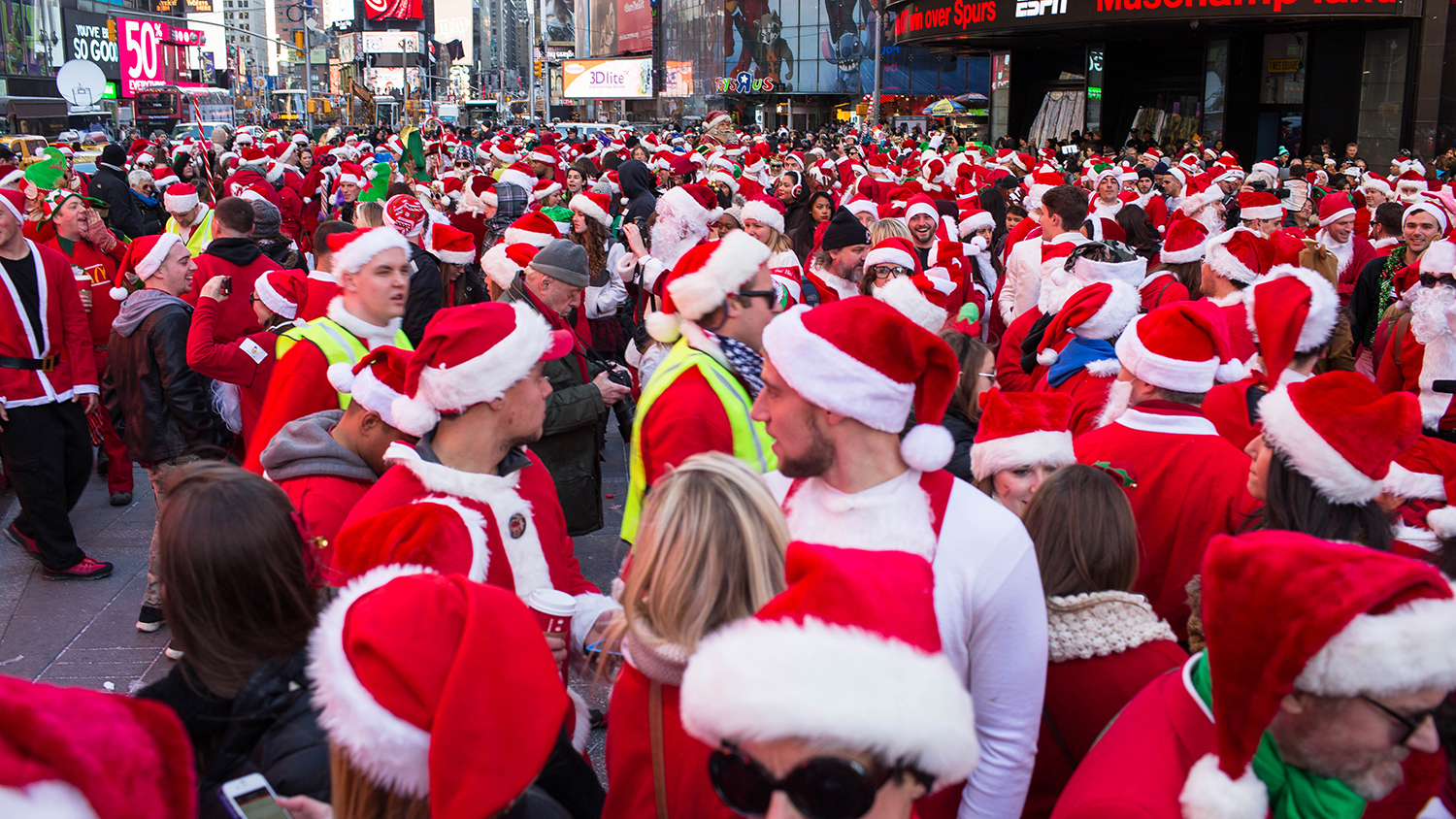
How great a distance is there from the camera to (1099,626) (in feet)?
8.01

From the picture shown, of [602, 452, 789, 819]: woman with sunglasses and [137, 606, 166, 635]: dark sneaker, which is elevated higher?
[602, 452, 789, 819]: woman with sunglasses

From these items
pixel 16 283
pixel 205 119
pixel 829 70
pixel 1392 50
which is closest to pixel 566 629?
pixel 16 283

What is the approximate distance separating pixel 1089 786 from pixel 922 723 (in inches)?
20.2

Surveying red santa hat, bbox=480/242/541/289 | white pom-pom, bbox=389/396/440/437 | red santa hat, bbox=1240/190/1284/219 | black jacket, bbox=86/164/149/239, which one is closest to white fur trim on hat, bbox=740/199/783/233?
red santa hat, bbox=480/242/541/289

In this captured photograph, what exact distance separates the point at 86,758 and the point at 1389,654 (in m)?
1.72

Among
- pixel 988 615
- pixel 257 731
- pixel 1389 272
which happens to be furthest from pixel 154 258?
pixel 1389 272

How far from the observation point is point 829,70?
191 ft

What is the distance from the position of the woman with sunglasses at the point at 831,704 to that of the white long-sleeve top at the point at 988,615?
25.7 inches

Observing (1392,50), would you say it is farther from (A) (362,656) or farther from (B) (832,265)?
(A) (362,656)

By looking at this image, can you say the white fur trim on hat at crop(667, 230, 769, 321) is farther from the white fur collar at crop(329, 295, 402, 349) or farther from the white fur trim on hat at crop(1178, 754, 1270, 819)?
the white fur trim on hat at crop(1178, 754, 1270, 819)

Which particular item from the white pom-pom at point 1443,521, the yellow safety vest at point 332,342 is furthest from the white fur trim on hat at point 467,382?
the white pom-pom at point 1443,521

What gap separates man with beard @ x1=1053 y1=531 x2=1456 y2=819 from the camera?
5.08 ft

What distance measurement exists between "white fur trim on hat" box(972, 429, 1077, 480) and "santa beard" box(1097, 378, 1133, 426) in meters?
0.50

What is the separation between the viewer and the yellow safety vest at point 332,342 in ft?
13.5
